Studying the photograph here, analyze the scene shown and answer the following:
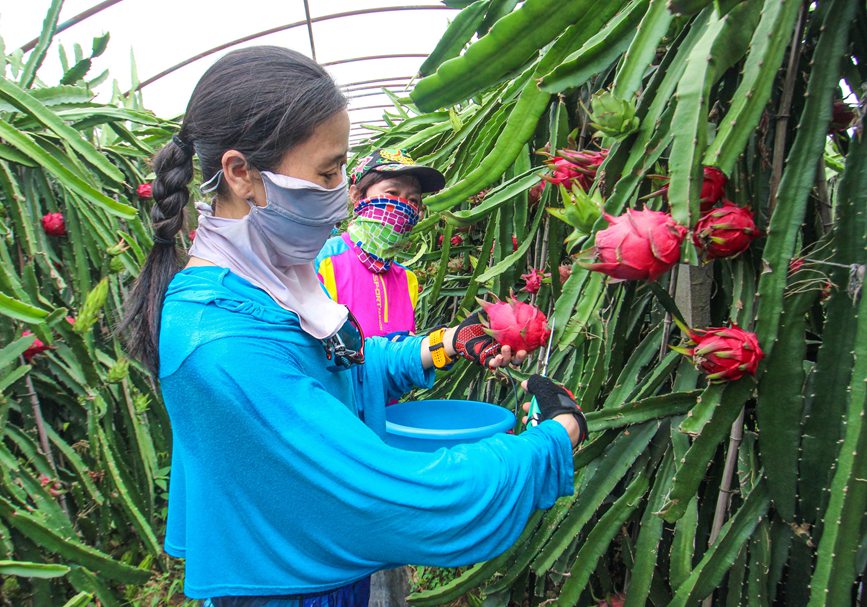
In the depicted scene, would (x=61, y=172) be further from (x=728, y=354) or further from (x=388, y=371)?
(x=728, y=354)

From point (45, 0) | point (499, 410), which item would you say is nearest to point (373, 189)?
point (499, 410)

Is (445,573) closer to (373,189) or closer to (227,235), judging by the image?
(373,189)

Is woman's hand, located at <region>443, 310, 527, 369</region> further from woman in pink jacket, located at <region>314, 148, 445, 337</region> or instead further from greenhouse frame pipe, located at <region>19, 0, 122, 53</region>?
greenhouse frame pipe, located at <region>19, 0, 122, 53</region>

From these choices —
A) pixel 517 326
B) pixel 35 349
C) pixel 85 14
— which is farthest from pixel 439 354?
pixel 85 14

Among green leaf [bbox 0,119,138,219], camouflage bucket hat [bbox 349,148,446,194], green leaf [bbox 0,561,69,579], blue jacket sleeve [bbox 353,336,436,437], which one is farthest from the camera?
camouflage bucket hat [bbox 349,148,446,194]

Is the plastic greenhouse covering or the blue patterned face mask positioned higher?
the plastic greenhouse covering

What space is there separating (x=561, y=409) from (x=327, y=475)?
1.20 ft

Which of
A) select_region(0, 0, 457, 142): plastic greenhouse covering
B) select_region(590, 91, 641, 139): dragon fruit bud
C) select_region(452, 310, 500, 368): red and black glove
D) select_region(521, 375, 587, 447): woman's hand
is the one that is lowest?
select_region(452, 310, 500, 368): red and black glove

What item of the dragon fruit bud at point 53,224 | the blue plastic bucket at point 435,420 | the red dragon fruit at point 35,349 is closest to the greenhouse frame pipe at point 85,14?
the dragon fruit bud at point 53,224

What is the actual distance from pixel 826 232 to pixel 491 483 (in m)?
0.58

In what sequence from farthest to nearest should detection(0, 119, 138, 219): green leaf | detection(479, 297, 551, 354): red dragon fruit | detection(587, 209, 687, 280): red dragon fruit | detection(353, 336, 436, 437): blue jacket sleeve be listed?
detection(0, 119, 138, 219): green leaf < detection(353, 336, 436, 437): blue jacket sleeve < detection(479, 297, 551, 354): red dragon fruit < detection(587, 209, 687, 280): red dragon fruit

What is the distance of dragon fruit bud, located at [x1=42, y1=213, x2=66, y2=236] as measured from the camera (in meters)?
2.27

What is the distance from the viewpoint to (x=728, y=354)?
2.56 ft

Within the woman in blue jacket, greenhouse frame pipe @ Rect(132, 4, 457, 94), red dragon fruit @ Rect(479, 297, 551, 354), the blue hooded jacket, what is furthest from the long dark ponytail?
greenhouse frame pipe @ Rect(132, 4, 457, 94)
